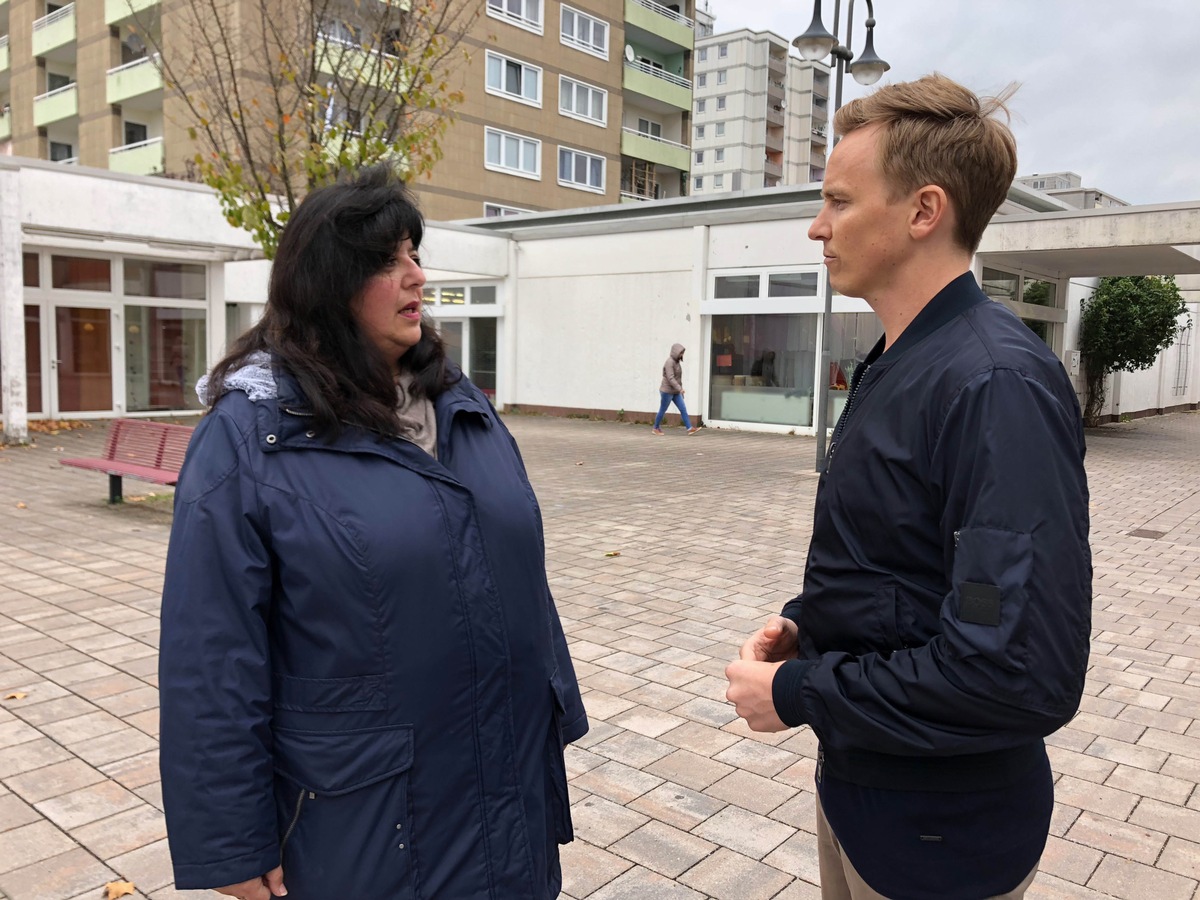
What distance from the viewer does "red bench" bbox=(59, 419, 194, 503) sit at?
30.8 ft

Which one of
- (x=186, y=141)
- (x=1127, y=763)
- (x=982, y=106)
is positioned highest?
(x=186, y=141)

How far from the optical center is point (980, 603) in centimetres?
128

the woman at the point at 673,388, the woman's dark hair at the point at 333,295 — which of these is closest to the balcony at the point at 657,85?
the woman at the point at 673,388

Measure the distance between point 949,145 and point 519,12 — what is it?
3565 cm

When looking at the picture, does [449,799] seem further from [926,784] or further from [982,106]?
[982,106]

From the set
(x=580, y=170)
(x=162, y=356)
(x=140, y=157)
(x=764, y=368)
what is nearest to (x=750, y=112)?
(x=580, y=170)

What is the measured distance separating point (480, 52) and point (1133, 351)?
2242 centimetres

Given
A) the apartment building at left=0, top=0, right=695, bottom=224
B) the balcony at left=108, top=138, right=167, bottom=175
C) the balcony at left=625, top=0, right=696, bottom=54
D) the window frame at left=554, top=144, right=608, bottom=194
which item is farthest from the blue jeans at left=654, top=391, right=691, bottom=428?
the balcony at left=625, top=0, right=696, bottom=54

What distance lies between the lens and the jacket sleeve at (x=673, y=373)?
62.0ft

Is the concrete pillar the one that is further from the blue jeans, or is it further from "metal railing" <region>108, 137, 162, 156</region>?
"metal railing" <region>108, 137, 162, 156</region>

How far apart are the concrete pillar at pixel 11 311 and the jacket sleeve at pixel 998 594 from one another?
1644 centimetres

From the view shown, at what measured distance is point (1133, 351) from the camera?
2203cm

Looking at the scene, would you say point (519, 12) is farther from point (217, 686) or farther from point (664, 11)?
point (217, 686)

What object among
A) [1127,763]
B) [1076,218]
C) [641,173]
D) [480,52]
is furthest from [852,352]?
[641,173]
